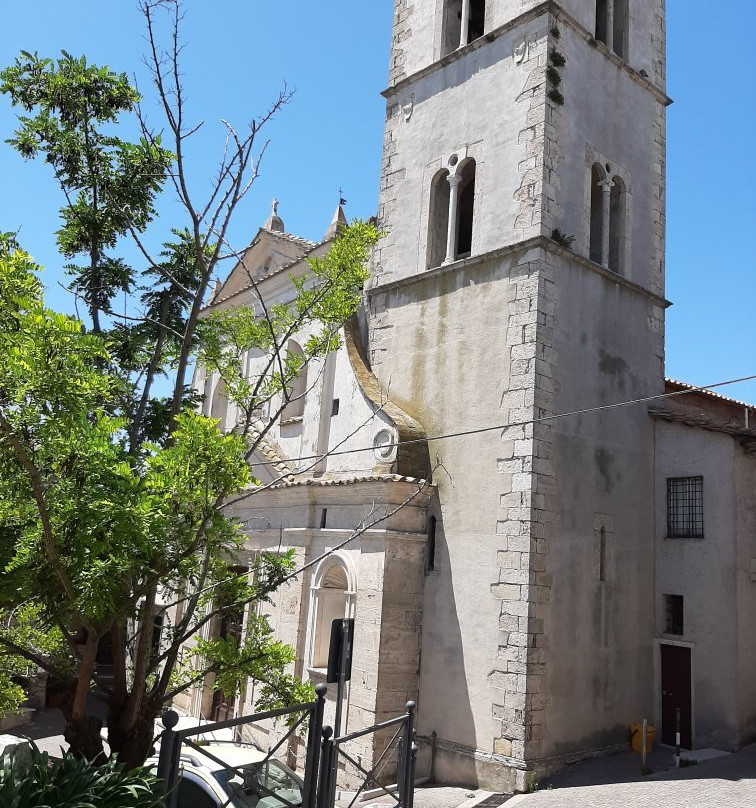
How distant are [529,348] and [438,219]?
14.9ft

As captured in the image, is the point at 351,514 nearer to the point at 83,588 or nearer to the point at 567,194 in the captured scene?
the point at 567,194

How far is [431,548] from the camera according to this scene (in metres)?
14.4

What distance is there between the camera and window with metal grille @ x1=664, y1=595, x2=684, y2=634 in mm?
15070

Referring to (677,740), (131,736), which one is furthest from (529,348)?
(131,736)

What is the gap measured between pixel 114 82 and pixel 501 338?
7787 mm

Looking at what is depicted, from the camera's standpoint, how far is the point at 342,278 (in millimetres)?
9367

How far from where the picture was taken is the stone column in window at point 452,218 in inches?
631

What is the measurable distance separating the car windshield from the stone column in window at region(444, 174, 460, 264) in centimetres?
1011

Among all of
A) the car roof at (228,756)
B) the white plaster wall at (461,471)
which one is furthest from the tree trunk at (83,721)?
the white plaster wall at (461,471)

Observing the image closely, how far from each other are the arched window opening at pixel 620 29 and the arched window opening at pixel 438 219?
208 inches

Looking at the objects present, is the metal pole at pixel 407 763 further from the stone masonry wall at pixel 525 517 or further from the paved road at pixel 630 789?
the stone masonry wall at pixel 525 517

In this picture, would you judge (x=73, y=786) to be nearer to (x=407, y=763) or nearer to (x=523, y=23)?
(x=407, y=763)

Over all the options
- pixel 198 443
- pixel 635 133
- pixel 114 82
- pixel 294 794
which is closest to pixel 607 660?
pixel 294 794

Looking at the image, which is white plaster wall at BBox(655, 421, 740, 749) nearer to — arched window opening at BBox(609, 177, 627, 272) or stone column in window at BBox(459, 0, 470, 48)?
arched window opening at BBox(609, 177, 627, 272)
